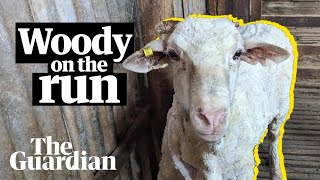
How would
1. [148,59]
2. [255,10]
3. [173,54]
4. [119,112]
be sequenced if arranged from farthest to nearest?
[255,10] → [119,112] → [148,59] → [173,54]

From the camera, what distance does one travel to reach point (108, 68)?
236 centimetres

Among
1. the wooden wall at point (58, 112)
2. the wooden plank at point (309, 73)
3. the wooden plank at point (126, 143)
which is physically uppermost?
the wooden wall at point (58, 112)

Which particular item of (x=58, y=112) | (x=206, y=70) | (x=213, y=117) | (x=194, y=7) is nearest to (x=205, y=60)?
(x=206, y=70)

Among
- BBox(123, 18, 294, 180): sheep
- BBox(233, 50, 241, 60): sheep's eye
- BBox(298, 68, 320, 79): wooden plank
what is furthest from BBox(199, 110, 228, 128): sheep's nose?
BBox(298, 68, 320, 79): wooden plank

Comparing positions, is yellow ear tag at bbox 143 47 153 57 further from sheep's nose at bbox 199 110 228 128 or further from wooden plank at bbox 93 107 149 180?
wooden plank at bbox 93 107 149 180

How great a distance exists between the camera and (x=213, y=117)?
1.72m

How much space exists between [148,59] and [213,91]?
487 millimetres

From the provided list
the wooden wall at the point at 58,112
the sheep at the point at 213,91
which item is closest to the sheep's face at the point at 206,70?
the sheep at the point at 213,91

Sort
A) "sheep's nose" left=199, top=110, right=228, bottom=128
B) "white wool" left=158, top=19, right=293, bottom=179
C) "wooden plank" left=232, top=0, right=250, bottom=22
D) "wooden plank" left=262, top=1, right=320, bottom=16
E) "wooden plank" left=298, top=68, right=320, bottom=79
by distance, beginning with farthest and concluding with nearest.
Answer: "wooden plank" left=262, top=1, right=320, bottom=16
"wooden plank" left=298, top=68, right=320, bottom=79
"wooden plank" left=232, top=0, right=250, bottom=22
"white wool" left=158, top=19, right=293, bottom=179
"sheep's nose" left=199, top=110, right=228, bottom=128

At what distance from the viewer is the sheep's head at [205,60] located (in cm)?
174

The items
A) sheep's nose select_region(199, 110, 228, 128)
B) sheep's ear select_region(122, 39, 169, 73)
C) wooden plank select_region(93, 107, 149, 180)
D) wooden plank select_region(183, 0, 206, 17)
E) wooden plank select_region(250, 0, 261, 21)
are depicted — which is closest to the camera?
sheep's nose select_region(199, 110, 228, 128)

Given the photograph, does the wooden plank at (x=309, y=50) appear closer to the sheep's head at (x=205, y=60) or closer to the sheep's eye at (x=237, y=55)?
the sheep's head at (x=205, y=60)

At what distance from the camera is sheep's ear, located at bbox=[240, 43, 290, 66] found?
2111 millimetres

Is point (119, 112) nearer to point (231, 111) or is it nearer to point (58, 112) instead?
point (58, 112)
